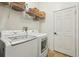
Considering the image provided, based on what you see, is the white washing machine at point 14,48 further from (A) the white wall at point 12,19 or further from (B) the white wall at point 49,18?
(B) the white wall at point 49,18

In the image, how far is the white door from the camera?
300 centimetres

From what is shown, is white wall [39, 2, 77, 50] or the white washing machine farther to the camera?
white wall [39, 2, 77, 50]

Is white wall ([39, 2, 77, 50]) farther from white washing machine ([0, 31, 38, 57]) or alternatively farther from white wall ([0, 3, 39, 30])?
white washing machine ([0, 31, 38, 57])

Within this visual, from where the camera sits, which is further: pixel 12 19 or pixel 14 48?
pixel 12 19

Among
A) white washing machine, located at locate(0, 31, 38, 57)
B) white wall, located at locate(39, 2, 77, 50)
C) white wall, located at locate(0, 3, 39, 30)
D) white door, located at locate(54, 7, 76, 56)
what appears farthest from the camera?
white wall, located at locate(39, 2, 77, 50)

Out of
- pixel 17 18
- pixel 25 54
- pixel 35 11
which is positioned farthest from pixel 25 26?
pixel 25 54

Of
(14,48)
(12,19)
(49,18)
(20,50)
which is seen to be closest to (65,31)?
(49,18)

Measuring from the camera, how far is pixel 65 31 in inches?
127

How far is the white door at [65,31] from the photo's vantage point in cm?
300

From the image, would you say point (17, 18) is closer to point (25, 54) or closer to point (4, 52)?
point (25, 54)

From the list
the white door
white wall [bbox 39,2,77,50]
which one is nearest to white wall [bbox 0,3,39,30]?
white wall [bbox 39,2,77,50]

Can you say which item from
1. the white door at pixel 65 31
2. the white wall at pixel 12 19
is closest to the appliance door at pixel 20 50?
the white wall at pixel 12 19

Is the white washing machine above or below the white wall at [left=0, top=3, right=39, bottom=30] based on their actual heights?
below

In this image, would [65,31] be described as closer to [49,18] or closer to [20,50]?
[49,18]
